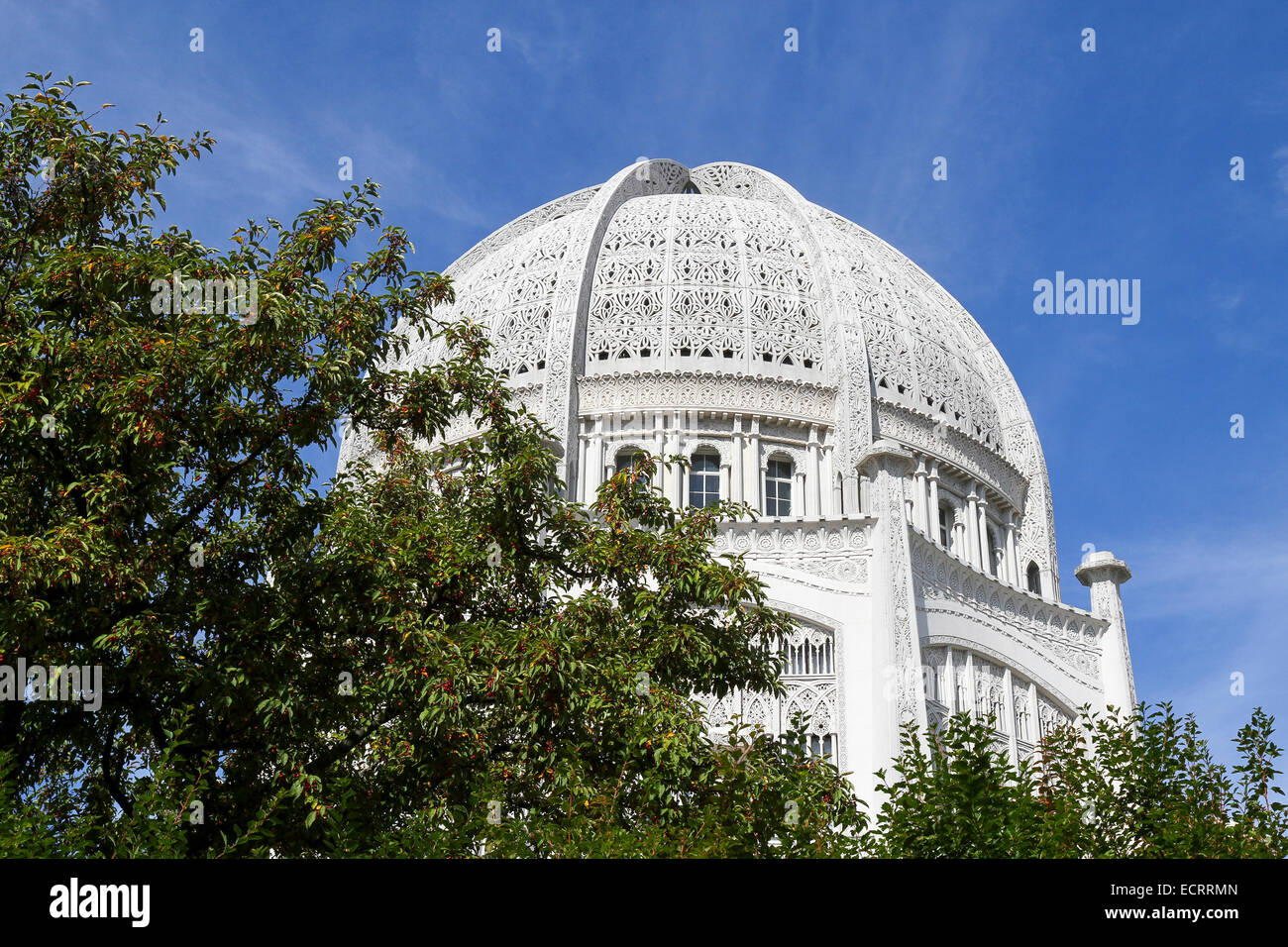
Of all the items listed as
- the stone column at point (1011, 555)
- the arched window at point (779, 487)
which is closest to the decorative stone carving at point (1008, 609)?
the arched window at point (779, 487)

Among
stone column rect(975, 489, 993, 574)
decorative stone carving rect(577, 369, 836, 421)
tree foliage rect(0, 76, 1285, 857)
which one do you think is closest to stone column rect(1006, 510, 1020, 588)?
stone column rect(975, 489, 993, 574)

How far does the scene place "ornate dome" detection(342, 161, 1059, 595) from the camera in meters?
34.2

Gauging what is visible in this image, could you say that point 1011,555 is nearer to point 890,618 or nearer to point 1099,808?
point 890,618

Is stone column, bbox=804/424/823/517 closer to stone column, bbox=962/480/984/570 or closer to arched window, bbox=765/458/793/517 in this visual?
arched window, bbox=765/458/793/517

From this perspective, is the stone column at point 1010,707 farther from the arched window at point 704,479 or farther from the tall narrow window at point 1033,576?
the tall narrow window at point 1033,576

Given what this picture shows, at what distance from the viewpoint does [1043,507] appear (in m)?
39.9

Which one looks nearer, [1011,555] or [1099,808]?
[1099,808]

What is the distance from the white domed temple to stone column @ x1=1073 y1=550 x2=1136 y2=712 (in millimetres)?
61

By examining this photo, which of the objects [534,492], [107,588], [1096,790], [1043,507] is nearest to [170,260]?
[107,588]

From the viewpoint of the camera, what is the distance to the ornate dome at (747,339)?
34156mm

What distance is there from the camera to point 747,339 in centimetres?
3484

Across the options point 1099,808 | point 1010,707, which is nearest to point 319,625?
point 1099,808

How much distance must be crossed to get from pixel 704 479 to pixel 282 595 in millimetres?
22669

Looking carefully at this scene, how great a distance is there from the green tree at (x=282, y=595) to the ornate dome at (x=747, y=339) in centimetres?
1959
